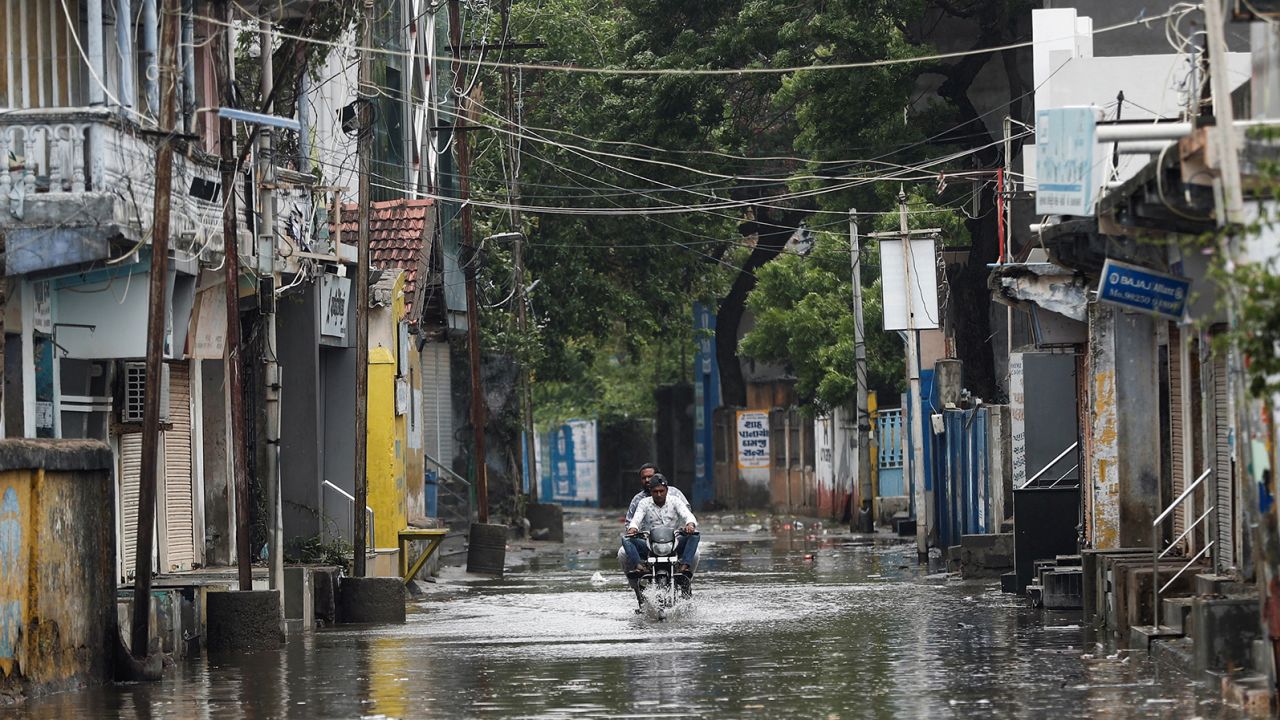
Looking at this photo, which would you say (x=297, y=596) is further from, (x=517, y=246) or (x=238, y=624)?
(x=517, y=246)

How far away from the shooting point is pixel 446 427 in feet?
136

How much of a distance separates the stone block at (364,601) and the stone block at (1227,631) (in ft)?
38.1

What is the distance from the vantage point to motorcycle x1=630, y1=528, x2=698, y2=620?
23.4 metres

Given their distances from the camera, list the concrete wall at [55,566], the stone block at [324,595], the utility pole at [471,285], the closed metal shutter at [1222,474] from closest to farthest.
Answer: the concrete wall at [55,566], the closed metal shutter at [1222,474], the stone block at [324,595], the utility pole at [471,285]

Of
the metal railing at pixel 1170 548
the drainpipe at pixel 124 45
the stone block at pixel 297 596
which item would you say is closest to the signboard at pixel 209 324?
the stone block at pixel 297 596

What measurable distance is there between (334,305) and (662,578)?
6997 mm

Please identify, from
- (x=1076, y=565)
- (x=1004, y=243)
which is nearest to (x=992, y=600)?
(x=1076, y=565)

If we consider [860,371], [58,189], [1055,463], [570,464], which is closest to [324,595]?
[58,189]

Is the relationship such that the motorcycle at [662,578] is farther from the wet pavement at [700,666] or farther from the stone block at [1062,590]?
the stone block at [1062,590]

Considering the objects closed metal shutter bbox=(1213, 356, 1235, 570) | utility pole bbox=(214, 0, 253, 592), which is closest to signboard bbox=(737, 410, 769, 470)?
utility pole bbox=(214, 0, 253, 592)

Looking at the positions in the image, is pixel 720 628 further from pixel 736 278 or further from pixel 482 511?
pixel 736 278

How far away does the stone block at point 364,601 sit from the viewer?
78.8ft

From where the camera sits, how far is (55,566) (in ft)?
53.1

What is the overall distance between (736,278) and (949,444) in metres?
23.5
